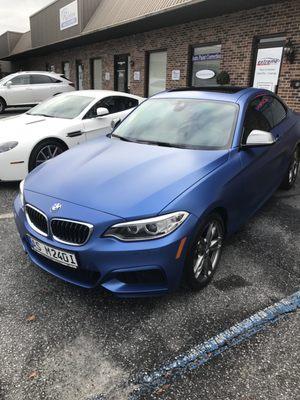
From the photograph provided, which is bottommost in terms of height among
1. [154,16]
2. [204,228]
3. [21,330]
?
[21,330]

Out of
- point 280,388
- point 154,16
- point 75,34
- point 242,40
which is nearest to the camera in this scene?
point 280,388

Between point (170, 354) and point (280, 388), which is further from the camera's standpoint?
point (170, 354)

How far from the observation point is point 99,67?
17.6 m

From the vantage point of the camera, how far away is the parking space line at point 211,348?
7.00 ft

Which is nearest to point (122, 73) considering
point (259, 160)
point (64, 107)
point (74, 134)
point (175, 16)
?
point (175, 16)

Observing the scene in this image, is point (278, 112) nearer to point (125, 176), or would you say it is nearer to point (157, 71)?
point (125, 176)

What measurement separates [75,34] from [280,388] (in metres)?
17.7

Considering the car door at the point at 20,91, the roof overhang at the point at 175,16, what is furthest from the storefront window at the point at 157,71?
the car door at the point at 20,91

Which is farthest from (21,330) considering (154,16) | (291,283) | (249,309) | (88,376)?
(154,16)

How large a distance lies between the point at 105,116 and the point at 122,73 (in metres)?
10.0

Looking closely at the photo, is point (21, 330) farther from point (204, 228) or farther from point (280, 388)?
point (280, 388)

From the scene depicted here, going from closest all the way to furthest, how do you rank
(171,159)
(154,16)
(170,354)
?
1. (170,354)
2. (171,159)
3. (154,16)

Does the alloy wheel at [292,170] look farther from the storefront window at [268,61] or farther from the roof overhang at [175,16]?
the roof overhang at [175,16]

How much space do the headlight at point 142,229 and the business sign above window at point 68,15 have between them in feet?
55.5
